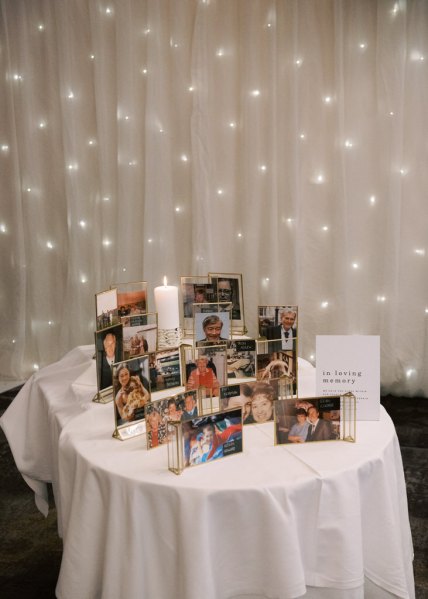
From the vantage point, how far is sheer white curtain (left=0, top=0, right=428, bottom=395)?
332cm

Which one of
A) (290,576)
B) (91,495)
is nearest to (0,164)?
(91,495)

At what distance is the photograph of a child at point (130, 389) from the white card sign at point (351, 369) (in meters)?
0.47

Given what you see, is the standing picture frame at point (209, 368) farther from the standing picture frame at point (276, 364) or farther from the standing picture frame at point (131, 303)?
the standing picture frame at point (131, 303)

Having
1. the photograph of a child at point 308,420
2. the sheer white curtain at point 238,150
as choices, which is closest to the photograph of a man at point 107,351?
the photograph of a child at point 308,420

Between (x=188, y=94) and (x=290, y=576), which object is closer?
(x=290, y=576)

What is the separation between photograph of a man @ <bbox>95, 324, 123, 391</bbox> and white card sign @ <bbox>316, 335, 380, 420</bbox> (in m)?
0.60

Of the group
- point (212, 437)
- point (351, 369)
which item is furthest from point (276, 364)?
point (212, 437)

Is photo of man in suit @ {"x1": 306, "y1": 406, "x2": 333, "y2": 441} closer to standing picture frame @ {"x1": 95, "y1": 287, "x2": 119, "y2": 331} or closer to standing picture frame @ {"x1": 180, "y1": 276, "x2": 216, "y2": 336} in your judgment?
standing picture frame @ {"x1": 95, "y1": 287, "x2": 119, "y2": 331}

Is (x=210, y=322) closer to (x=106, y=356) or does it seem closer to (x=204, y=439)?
(x=106, y=356)

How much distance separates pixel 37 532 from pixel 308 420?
1337 millimetres

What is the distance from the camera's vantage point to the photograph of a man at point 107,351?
167cm

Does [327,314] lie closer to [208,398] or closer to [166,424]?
[208,398]

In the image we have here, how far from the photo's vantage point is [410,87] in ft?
10.6

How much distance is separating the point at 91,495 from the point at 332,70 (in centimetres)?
288
